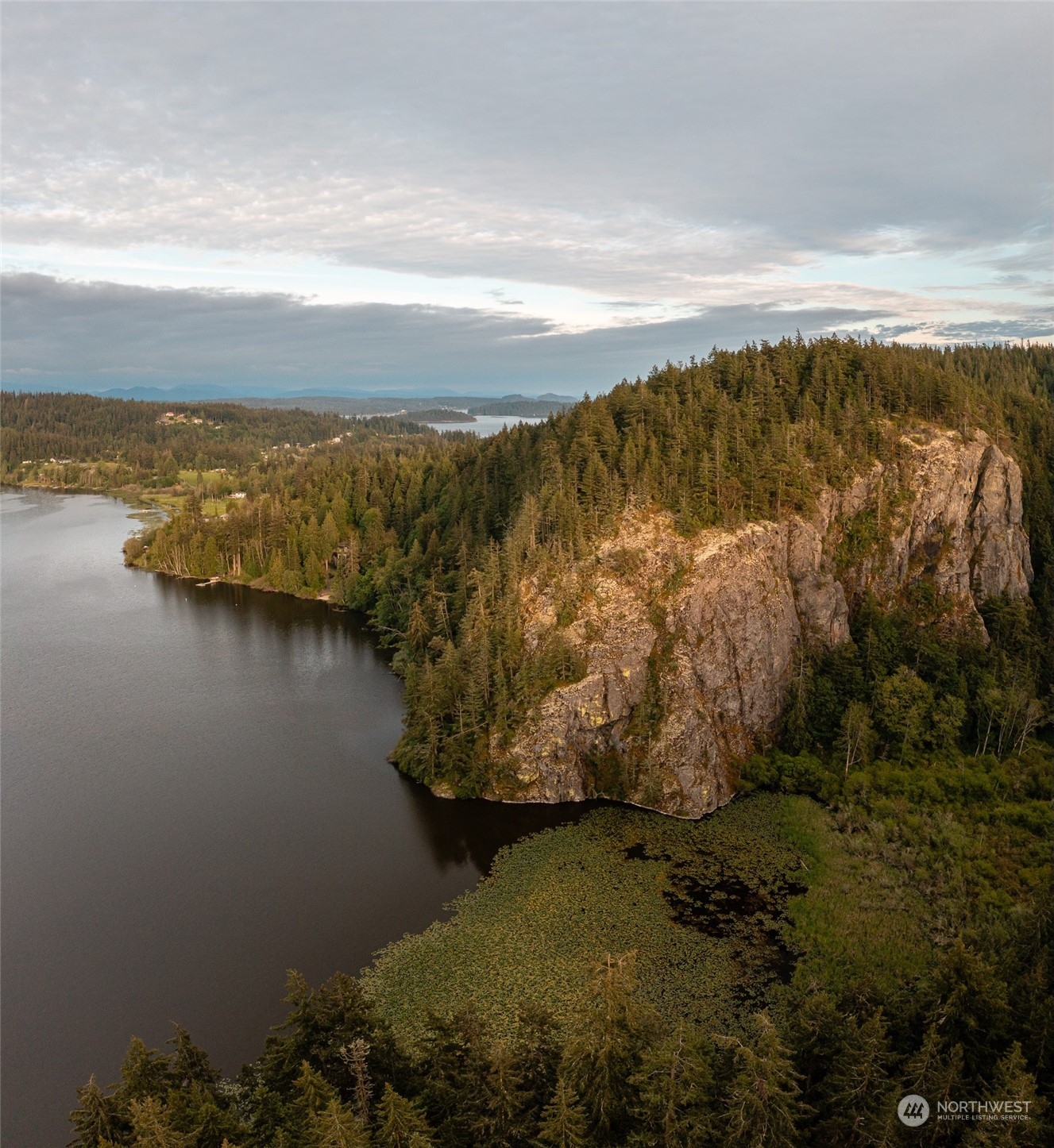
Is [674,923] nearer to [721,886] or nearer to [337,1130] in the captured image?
[721,886]

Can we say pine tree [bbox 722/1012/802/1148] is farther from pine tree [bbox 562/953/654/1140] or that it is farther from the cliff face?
the cliff face

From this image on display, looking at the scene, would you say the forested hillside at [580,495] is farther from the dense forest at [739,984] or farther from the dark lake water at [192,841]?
the dense forest at [739,984]

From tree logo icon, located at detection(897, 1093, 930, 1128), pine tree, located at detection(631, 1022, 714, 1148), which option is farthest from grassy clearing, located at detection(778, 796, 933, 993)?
pine tree, located at detection(631, 1022, 714, 1148)

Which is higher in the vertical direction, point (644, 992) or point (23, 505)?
point (23, 505)

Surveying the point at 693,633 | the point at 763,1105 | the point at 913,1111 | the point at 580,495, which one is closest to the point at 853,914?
the point at 913,1111

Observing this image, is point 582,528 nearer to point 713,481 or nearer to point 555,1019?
point 713,481

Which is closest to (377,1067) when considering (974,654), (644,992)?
(644,992)

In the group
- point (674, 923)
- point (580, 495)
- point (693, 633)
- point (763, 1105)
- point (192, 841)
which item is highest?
point (580, 495)
